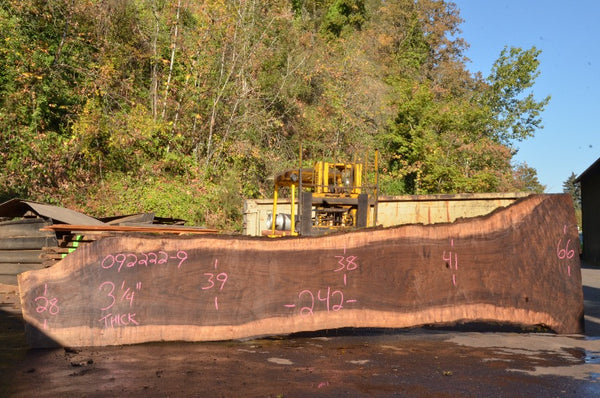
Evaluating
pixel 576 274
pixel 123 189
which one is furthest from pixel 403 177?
pixel 576 274

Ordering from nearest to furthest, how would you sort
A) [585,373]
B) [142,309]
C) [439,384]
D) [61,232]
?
[439,384]
[585,373]
[142,309]
[61,232]

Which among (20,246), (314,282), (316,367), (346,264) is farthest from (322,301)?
(20,246)

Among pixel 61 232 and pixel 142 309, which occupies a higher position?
pixel 61 232

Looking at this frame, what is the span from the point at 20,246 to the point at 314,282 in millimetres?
6323

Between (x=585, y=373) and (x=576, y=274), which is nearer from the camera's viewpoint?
(x=585, y=373)

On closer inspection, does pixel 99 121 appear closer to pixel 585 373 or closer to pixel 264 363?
pixel 264 363

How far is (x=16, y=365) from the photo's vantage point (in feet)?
15.3

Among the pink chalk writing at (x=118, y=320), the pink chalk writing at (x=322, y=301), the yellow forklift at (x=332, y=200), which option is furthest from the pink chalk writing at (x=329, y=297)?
the yellow forklift at (x=332, y=200)

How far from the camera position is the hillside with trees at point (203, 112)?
59.8ft

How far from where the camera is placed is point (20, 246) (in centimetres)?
938

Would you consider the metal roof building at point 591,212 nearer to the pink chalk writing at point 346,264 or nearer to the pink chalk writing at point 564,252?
the pink chalk writing at point 564,252

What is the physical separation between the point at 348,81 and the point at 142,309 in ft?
81.3

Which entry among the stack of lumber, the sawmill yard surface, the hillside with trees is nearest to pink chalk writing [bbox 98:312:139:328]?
the sawmill yard surface

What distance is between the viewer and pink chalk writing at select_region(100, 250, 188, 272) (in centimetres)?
551
